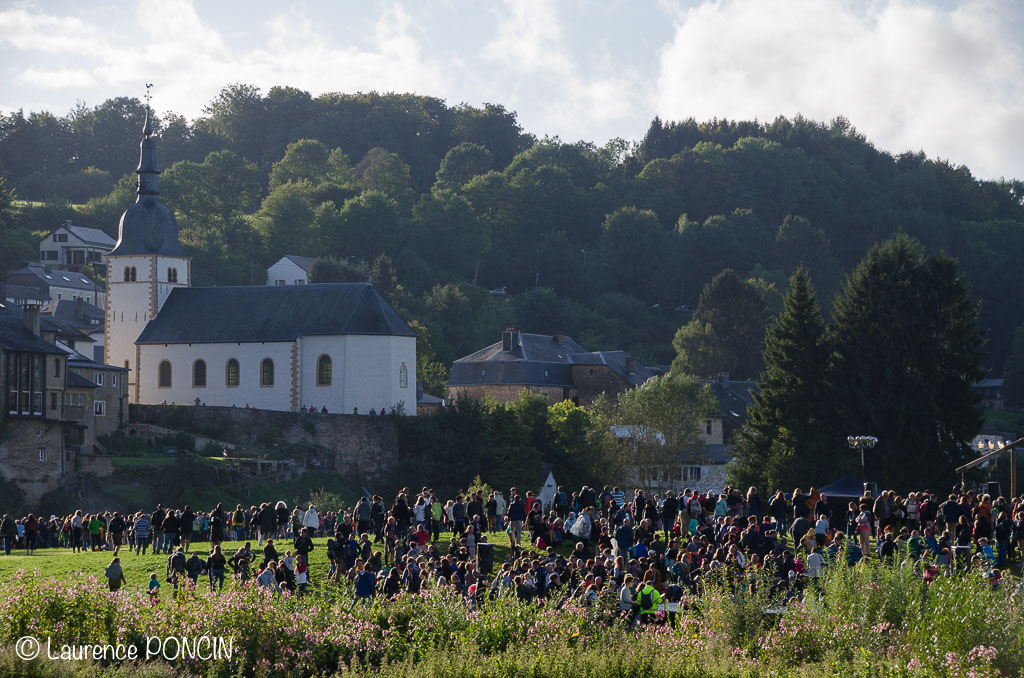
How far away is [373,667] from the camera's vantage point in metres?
21.3

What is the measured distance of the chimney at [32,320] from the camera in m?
58.9

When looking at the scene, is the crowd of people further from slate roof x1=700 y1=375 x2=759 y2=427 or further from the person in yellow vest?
slate roof x1=700 y1=375 x2=759 y2=427

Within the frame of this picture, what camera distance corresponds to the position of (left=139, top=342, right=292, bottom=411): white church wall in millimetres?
70625

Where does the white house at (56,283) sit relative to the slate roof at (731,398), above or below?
above

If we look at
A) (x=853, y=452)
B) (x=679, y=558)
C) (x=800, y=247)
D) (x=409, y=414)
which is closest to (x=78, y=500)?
(x=409, y=414)

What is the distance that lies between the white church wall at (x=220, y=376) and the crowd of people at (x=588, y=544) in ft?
102

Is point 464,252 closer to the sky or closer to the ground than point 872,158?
closer to the ground

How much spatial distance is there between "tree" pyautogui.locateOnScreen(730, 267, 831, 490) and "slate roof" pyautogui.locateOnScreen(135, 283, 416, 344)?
2017cm

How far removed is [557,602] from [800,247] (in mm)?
105627

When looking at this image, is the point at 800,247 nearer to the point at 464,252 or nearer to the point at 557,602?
the point at 464,252

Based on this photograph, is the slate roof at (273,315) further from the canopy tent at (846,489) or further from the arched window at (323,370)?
the canopy tent at (846,489)

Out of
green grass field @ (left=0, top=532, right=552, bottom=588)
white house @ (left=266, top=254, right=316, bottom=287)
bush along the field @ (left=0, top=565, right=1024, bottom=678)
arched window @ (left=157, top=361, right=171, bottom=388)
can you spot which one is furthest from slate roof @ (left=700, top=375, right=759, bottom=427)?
bush along the field @ (left=0, top=565, right=1024, bottom=678)

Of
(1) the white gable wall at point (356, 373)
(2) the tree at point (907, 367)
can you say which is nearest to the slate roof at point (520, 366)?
(1) the white gable wall at point (356, 373)

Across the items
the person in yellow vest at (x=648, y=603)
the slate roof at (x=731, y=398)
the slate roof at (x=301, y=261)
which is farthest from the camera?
the slate roof at (x=301, y=261)
